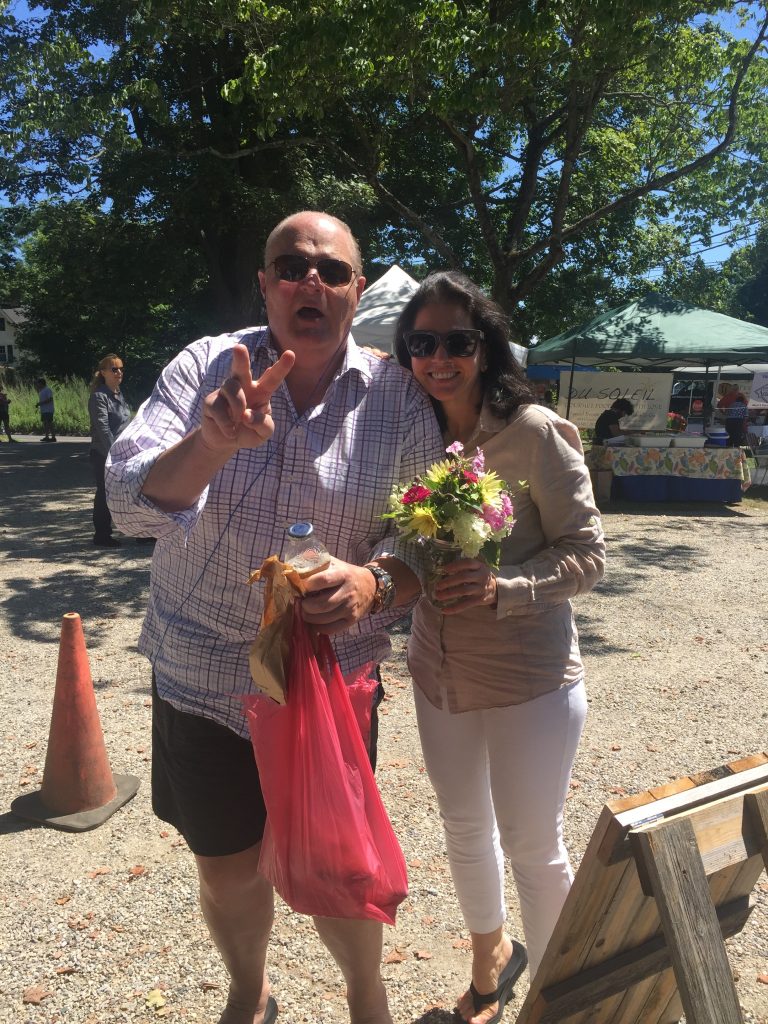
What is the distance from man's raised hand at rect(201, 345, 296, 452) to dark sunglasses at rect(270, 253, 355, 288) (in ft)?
1.19

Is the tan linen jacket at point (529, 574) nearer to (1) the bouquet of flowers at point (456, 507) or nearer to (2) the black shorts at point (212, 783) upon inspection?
(1) the bouquet of flowers at point (456, 507)

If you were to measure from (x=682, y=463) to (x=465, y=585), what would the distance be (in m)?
11.3

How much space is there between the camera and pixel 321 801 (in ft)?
5.54

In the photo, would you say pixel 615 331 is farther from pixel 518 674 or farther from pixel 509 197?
pixel 518 674

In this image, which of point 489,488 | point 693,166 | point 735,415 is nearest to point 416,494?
point 489,488

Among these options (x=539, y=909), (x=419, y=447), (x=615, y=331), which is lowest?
(x=539, y=909)

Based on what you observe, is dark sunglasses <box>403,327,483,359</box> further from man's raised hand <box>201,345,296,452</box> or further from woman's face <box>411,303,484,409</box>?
man's raised hand <box>201,345,296,452</box>

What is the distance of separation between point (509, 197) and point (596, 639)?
43.8 feet

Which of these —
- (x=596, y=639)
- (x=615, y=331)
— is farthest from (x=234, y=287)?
(x=596, y=639)

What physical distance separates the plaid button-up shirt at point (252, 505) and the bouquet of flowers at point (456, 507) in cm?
14

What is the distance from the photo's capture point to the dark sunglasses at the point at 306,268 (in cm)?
192

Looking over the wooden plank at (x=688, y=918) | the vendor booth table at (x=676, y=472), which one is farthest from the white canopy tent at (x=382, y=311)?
the wooden plank at (x=688, y=918)

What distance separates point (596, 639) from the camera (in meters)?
6.13

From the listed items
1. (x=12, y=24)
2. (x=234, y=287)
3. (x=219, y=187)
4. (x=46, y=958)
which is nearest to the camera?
(x=46, y=958)
